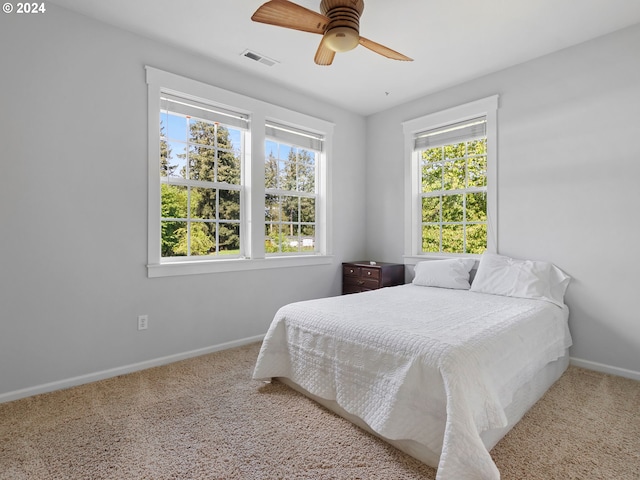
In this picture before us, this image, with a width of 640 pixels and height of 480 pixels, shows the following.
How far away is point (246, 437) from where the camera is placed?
189 cm

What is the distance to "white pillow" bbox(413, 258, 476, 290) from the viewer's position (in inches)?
135

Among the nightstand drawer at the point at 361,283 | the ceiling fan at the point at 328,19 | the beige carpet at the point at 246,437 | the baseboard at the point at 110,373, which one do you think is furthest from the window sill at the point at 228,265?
the ceiling fan at the point at 328,19

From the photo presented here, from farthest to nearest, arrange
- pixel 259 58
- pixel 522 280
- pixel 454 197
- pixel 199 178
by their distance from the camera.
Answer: pixel 454 197 → pixel 199 178 → pixel 259 58 → pixel 522 280

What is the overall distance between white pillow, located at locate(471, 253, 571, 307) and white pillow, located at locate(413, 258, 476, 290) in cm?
18

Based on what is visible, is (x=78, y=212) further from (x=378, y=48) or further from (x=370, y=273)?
(x=370, y=273)

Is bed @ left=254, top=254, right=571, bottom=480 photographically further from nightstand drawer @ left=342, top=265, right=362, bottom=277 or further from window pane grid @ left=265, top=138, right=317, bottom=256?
window pane grid @ left=265, top=138, right=317, bottom=256

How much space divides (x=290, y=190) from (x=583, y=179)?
281 centimetres

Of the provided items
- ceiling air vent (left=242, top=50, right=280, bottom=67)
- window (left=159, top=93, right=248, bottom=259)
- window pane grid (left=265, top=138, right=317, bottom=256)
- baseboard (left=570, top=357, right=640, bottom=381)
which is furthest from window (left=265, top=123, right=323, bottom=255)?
baseboard (left=570, top=357, right=640, bottom=381)

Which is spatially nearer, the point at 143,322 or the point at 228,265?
the point at 143,322

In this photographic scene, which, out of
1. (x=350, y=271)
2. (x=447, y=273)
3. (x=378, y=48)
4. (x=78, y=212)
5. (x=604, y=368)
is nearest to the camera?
(x=378, y=48)

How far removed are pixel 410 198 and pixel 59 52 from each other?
11.6 feet

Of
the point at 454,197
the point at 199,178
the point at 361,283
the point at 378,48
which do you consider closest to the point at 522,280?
the point at 454,197

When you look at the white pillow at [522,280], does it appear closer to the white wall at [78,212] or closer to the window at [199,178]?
the window at [199,178]

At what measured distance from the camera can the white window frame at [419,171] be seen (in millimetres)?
3432
